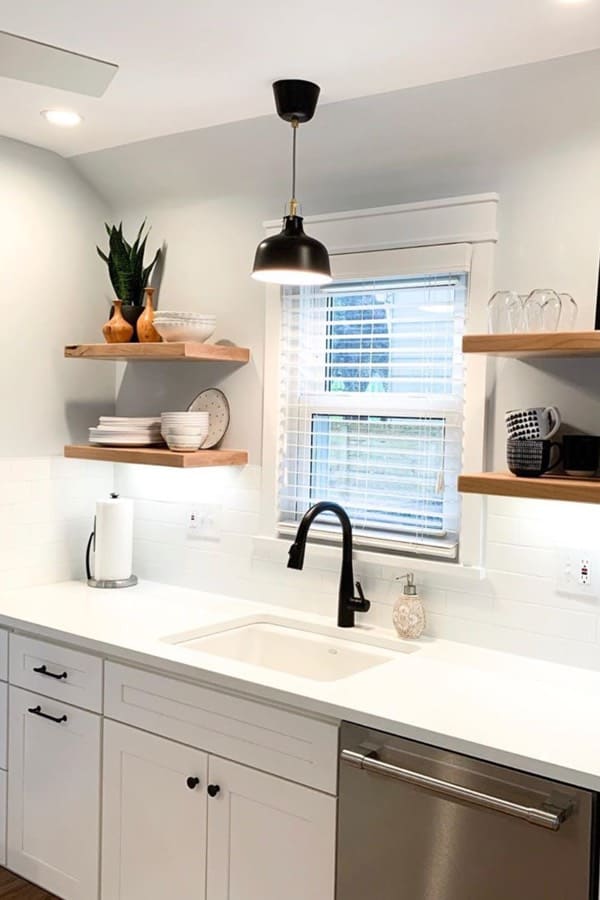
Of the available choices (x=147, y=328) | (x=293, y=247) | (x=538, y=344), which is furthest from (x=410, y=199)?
(x=147, y=328)

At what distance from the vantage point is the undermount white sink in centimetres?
263

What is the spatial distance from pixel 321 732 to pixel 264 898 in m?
0.48

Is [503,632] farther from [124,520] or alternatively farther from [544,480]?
[124,520]

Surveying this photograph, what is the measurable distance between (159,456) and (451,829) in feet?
5.26

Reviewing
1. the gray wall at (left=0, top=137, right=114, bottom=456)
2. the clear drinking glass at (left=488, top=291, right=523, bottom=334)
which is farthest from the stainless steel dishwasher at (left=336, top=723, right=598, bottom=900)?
the gray wall at (left=0, top=137, right=114, bottom=456)

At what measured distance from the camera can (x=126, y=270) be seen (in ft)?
10.7

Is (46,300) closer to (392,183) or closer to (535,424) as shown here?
(392,183)

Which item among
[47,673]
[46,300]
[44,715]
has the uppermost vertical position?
[46,300]

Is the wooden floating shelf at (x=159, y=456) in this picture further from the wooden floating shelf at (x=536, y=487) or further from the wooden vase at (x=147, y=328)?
the wooden floating shelf at (x=536, y=487)

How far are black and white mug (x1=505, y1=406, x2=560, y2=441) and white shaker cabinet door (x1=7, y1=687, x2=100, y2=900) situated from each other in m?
1.47

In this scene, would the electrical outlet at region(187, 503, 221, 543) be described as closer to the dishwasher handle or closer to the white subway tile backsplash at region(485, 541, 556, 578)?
the white subway tile backsplash at region(485, 541, 556, 578)

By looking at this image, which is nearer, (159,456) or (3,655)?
(3,655)

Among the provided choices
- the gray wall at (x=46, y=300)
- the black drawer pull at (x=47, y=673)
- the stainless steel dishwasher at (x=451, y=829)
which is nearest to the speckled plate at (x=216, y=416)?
the gray wall at (x=46, y=300)

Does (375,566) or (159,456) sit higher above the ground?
(159,456)
